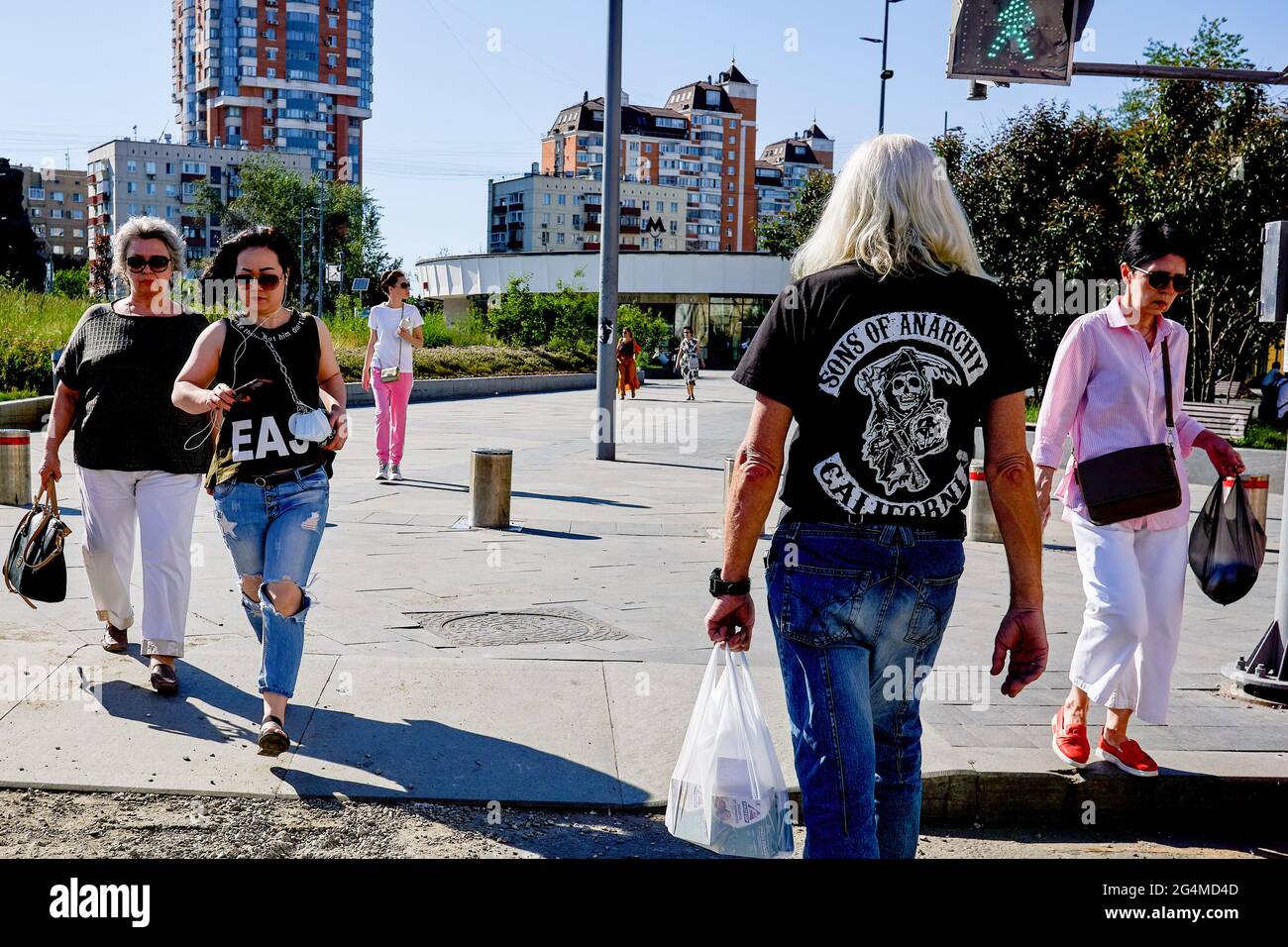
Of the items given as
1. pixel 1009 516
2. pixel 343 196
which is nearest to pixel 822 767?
pixel 1009 516

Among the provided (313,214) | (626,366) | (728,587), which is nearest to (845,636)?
(728,587)

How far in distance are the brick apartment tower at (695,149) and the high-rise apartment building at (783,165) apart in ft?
14.9

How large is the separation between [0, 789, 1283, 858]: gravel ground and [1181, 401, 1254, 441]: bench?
12.7 metres

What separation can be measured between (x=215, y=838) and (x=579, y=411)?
2091 centimetres

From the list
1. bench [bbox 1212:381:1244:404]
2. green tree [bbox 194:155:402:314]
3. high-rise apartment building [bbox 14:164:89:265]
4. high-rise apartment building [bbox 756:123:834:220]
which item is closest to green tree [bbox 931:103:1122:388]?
bench [bbox 1212:381:1244:404]

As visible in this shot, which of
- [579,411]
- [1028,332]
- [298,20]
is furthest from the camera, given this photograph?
[298,20]

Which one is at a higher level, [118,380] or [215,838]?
[118,380]

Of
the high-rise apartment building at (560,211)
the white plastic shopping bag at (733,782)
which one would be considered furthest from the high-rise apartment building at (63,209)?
the white plastic shopping bag at (733,782)

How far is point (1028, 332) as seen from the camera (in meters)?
21.1

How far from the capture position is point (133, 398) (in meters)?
5.22

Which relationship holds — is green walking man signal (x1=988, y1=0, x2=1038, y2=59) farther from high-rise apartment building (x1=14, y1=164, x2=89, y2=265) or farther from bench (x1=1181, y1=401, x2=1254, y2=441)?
high-rise apartment building (x1=14, y1=164, x2=89, y2=265)

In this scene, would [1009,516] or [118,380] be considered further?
[118,380]

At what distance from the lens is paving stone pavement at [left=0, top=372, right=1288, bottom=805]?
4352mm
